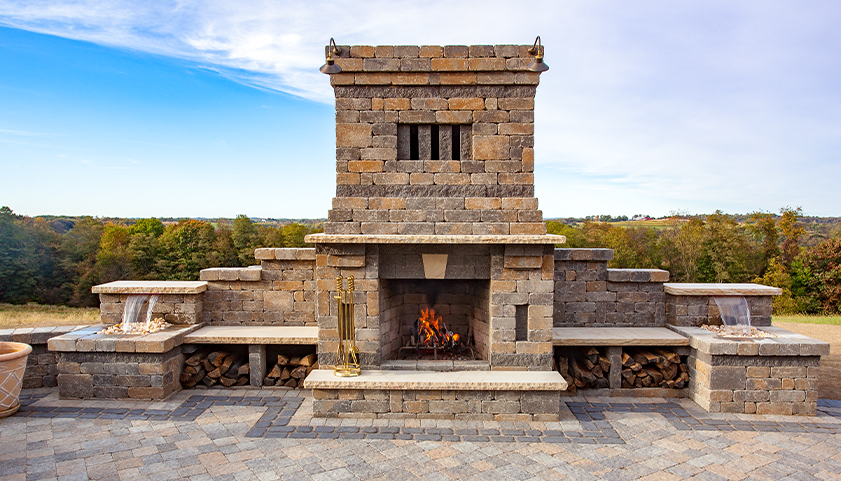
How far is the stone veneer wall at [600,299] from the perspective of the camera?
700 centimetres

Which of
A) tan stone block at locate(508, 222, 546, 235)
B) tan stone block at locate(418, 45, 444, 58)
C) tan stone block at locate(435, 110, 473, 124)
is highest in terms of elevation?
tan stone block at locate(418, 45, 444, 58)

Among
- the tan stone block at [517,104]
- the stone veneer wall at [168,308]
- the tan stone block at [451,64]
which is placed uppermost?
the tan stone block at [451,64]

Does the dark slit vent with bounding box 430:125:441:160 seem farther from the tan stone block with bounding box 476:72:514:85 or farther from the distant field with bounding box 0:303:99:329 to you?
the distant field with bounding box 0:303:99:329

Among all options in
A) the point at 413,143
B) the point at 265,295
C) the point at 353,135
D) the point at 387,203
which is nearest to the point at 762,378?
the point at 387,203

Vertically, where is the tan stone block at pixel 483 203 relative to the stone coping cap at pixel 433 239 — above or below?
above

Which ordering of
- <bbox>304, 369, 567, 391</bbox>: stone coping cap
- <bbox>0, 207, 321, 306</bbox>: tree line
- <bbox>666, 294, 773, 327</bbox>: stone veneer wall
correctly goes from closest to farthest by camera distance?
1. <bbox>304, 369, 567, 391</bbox>: stone coping cap
2. <bbox>666, 294, 773, 327</bbox>: stone veneer wall
3. <bbox>0, 207, 321, 306</bbox>: tree line

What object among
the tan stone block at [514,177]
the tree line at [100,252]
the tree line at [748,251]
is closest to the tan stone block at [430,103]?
the tan stone block at [514,177]

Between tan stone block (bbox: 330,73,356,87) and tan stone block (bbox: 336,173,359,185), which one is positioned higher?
tan stone block (bbox: 330,73,356,87)

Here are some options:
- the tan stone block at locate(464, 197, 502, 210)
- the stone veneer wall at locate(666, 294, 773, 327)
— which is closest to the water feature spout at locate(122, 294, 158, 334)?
the tan stone block at locate(464, 197, 502, 210)

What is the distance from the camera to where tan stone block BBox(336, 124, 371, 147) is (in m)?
Answer: 5.65

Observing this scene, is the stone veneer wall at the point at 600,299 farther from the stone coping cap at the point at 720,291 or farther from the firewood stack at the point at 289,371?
the firewood stack at the point at 289,371

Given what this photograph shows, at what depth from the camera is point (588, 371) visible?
6441 millimetres

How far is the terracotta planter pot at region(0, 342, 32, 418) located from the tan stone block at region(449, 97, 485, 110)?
6.27 m

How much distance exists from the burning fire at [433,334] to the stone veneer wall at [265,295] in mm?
1830
